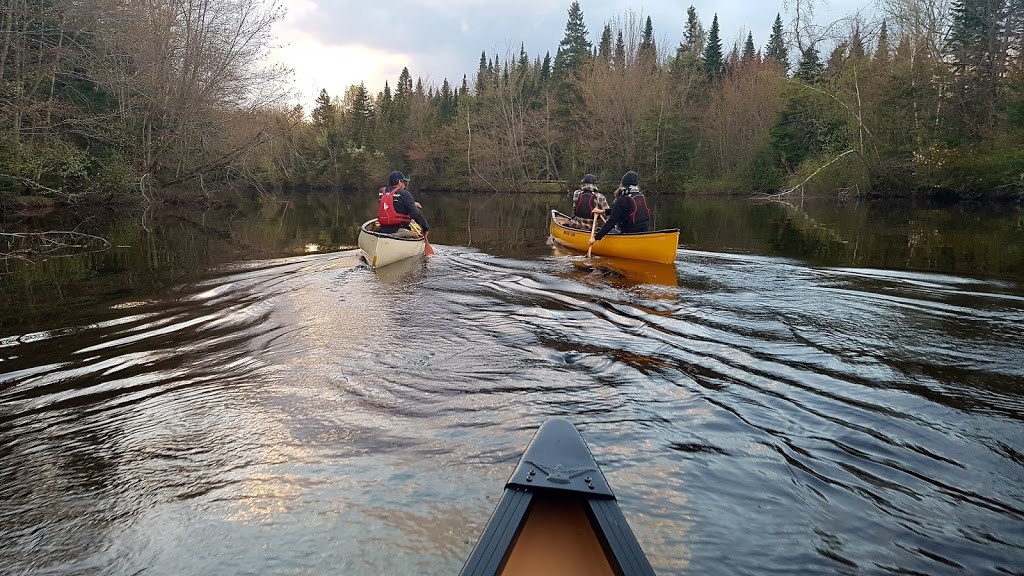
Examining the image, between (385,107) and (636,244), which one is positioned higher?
(385,107)

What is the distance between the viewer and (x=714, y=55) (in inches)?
2276

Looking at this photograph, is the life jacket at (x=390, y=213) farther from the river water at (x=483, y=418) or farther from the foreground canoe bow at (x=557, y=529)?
the foreground canoe bow at (x=557, y=529)

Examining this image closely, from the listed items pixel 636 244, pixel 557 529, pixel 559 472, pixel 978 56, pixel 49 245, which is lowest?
pixel 557 529

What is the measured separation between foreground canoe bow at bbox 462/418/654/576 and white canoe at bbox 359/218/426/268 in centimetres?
928


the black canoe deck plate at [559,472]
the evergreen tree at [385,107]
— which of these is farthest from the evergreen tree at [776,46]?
the black canoe deck plate at [559,472]

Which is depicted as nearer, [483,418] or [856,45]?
[483,418]

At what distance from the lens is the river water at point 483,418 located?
3242mm

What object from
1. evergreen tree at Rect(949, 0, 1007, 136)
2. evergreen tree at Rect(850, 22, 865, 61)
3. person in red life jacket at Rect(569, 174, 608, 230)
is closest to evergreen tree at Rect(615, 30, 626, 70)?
evergreen tree at Rect(850, 22, 865, 61)

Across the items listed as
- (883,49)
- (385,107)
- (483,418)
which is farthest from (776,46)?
(483,418)

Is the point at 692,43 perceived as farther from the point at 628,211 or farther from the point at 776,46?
the point at 628,211

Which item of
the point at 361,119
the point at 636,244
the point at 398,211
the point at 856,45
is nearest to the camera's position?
the point at 636,244

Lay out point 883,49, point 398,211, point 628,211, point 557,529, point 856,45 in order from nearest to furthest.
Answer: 1. point 557,529
2. point 628,211
3. point 398,211
4. point 856,45
5. point 883,49

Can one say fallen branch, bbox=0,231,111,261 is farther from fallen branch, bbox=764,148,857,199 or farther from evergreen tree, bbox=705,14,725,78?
evergreen tree, bbox=705,14,725,78

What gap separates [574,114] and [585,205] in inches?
1473
